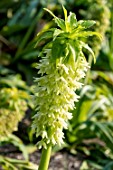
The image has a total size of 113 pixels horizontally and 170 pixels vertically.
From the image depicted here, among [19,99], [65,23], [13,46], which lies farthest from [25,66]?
[65,23]

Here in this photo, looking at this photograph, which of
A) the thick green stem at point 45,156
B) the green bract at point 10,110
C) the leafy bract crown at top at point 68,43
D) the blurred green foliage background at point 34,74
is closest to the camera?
the leafy bract crown at top at point 68,43

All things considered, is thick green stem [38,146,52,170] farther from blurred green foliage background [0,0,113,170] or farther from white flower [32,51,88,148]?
blurred green foliage background [0,0,113,170]

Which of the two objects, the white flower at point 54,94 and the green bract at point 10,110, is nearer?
the white flower at point 54,94

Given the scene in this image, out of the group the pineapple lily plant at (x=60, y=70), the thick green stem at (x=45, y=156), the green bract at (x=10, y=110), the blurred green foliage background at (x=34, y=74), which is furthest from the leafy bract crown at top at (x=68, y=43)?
the green bract at (x=10, y=110)

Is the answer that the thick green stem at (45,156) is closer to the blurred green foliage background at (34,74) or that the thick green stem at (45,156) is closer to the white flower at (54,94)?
the white flower at (54,94)

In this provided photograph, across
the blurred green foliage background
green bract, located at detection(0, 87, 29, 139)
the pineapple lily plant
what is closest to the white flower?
the pineapple lily plant

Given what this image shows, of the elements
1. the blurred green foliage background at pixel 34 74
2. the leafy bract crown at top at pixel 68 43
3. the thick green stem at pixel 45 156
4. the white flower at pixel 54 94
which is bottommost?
the thick green stem at pixel 45 156

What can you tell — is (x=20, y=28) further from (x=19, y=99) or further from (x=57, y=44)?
(x=57, y=44)

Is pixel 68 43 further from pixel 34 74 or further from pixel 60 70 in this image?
pixel 34 74
